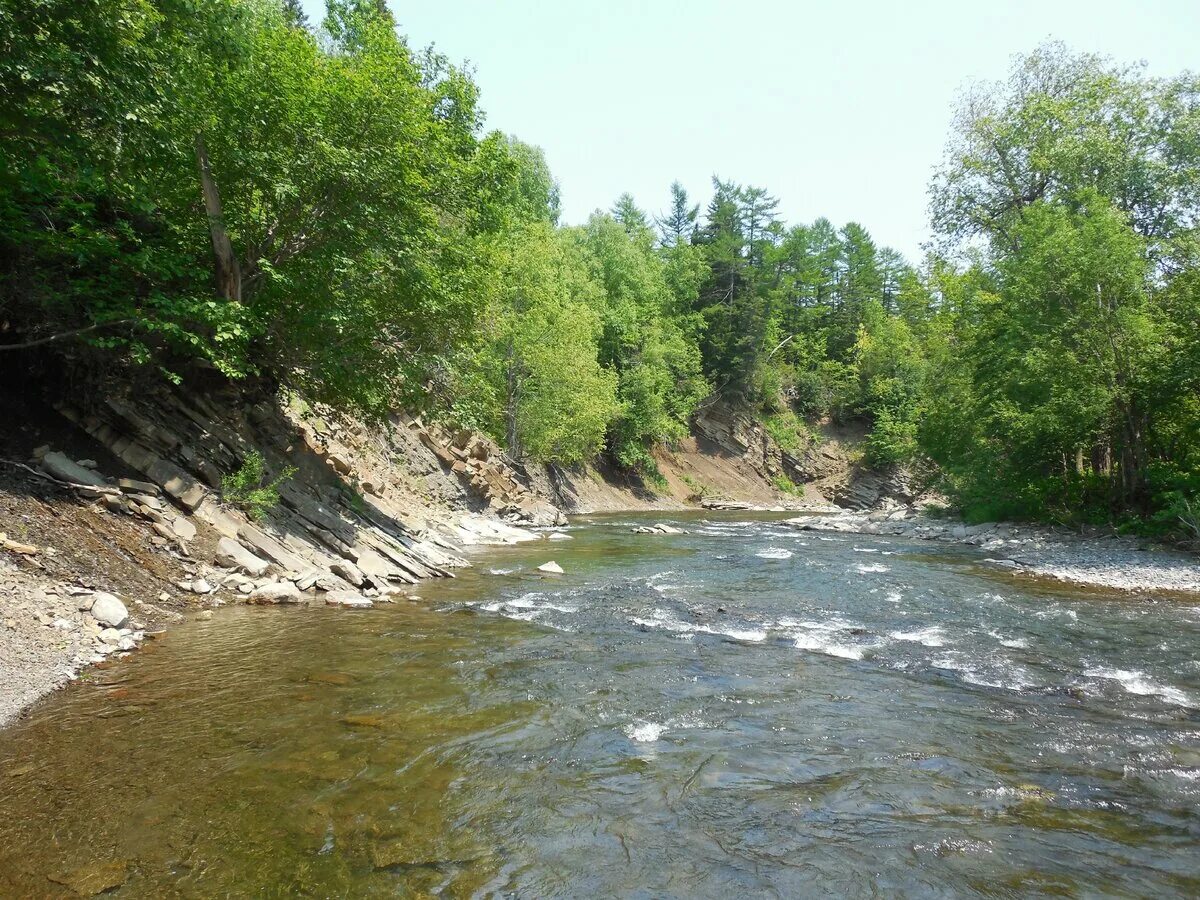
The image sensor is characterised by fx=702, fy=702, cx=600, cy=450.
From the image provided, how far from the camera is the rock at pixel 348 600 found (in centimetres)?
1225

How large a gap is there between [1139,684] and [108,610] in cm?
1322

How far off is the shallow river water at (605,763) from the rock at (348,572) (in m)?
2.13

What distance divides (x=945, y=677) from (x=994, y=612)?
5.35 m

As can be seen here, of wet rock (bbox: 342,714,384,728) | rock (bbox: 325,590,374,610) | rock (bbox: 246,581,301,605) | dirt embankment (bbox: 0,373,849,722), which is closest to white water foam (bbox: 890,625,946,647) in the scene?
wet rock (bbox: 342,714,384,728)

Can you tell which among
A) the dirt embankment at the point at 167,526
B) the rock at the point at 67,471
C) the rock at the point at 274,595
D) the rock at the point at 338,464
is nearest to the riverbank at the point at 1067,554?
the dirt embankment at the point at 167,526

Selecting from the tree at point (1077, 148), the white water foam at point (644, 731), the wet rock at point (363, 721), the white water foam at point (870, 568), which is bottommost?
the white water foam at point (870, 568)

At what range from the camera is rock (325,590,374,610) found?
1225cm

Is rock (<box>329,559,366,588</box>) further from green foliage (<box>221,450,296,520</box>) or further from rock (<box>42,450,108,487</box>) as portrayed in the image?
rock (<box>42,450,108,487</box>)

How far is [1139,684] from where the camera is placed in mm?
8820

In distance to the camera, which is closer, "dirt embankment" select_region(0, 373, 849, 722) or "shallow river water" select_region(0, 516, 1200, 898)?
"shallow river water" select_region(0, 516, 1200, 898)

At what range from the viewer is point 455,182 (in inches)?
668

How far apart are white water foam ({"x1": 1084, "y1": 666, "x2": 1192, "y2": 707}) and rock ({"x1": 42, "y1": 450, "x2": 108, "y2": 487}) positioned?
49.6 ft

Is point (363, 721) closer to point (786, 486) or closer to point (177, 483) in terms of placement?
point (177, 483)

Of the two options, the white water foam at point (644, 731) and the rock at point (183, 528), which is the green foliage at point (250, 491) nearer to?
the rock at point (183, 528)
